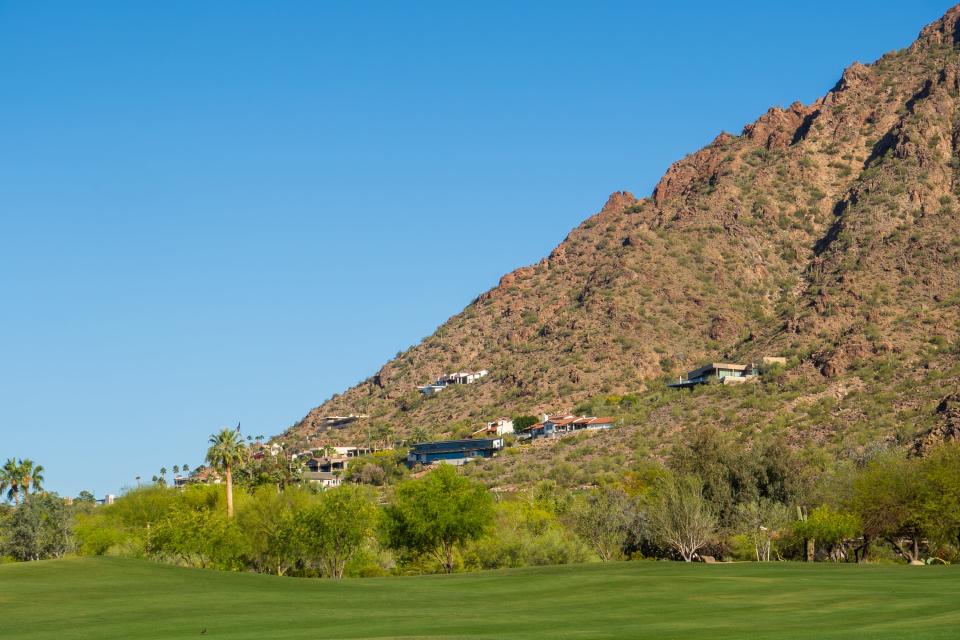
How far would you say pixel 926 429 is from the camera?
103 metres

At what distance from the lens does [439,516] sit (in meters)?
80.8

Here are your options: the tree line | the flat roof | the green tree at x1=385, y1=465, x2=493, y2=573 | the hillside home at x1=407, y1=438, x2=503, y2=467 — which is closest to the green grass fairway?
the tree line

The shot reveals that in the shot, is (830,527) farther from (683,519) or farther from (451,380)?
(451,380)

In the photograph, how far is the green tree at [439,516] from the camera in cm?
8112

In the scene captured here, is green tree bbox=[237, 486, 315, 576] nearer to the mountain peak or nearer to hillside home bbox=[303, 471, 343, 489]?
hillside home bbox=[303, 471, 343, 489]

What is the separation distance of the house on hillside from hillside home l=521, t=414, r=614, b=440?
11.0 m

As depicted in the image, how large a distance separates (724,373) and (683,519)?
5422cm

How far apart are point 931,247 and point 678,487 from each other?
6809 centimetres

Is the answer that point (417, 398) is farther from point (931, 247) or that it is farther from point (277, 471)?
point (931, 247)

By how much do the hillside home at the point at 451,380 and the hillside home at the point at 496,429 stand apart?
58.2 ft

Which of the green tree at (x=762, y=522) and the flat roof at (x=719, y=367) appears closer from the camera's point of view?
the green tree at (x=762, y=522)

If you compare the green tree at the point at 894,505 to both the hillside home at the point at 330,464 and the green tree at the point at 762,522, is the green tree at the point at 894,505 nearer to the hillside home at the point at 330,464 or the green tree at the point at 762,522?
the green tree at the point at 762,522

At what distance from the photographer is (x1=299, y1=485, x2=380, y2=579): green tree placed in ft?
263

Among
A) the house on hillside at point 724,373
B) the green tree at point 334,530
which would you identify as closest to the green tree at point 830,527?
the green tree at point 334,530
